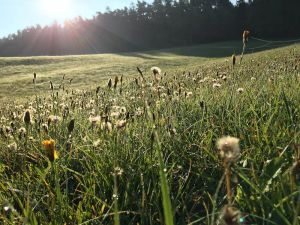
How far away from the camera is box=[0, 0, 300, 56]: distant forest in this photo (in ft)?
266

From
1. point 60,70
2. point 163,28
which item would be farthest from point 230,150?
point 163,28

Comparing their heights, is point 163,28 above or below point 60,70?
above

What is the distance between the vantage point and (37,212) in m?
2.25

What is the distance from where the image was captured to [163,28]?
309 feet

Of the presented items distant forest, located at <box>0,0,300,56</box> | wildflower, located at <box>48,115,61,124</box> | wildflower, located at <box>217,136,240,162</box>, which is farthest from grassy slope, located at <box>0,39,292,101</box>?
distant forest, located at <box>0,0,300,56</box>

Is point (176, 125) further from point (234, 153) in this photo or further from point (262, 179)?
point (234, 153)

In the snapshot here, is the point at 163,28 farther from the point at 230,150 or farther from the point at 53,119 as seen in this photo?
the point at 230,150

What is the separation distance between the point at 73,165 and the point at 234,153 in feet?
7.11

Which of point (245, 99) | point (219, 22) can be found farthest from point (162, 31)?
point (245, 99)

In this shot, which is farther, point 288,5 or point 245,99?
point 288,5

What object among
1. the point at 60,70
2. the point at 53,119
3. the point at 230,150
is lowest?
the point at 60,70

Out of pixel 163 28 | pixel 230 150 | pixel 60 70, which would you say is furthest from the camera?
pixel 163 28

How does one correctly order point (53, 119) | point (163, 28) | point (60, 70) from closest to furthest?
1. point (53, 119)
2. point (60, 70)
3. point (163, 28)

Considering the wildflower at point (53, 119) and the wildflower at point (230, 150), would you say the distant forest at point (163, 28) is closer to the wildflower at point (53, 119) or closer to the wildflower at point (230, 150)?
the wildflower at point (53, 119)
